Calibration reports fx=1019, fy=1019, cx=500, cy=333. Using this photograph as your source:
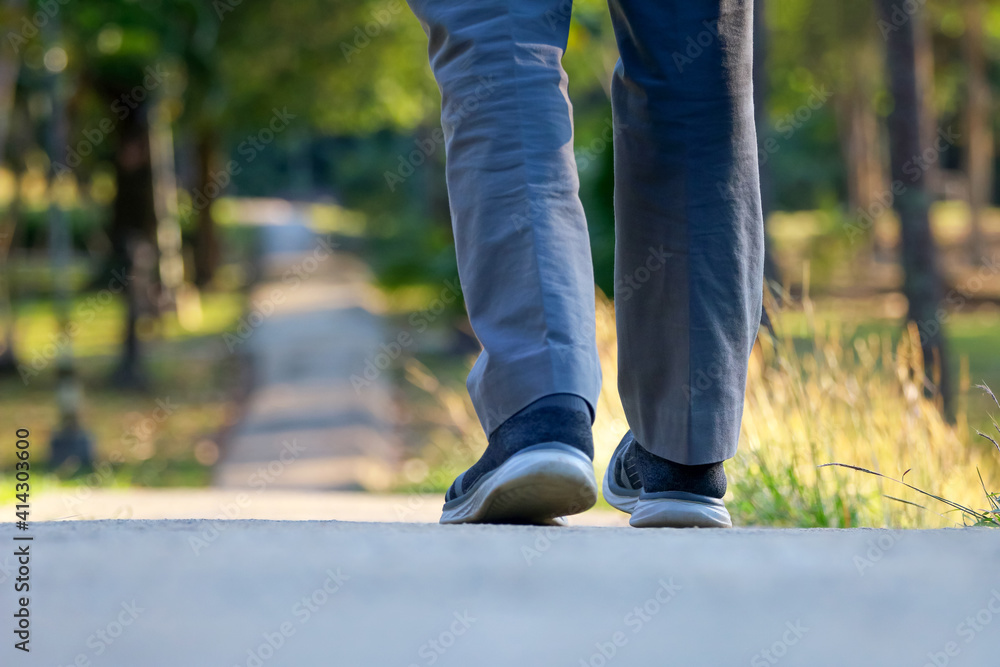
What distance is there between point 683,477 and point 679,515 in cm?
7

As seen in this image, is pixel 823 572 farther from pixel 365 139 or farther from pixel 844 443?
pixel 365 139

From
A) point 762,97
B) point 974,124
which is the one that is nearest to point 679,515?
point 762,97

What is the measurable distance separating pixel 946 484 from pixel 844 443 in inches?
13.1

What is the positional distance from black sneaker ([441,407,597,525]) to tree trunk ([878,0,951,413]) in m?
5.72

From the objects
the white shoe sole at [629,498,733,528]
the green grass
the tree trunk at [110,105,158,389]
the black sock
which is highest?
the black sock

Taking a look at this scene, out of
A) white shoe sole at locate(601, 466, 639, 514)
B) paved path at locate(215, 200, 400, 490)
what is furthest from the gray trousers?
paved path at locate(215, 200, 400, 490)

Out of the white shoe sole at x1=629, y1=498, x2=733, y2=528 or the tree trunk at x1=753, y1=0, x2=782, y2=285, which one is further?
the tree trunk at x1=753, y1=0, x2=782, y2=285

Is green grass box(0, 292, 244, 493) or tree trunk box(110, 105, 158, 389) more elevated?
tree trunk box(110, 105, 158, 389)

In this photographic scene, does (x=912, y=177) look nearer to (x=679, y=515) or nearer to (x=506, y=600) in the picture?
(x=679, y=515)

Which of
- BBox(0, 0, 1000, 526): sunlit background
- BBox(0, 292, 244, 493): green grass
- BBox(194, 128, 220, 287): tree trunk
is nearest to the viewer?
BBox(0, 0, 1000, 526): sunlit background

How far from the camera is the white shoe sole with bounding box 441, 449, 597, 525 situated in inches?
56.5

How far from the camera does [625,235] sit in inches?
64.5

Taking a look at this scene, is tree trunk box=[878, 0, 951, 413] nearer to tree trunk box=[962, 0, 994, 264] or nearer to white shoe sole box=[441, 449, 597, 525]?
white shoe sole box=[441, 449, 597, 525]

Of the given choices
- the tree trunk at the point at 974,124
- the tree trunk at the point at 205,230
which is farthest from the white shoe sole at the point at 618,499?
the tree trunk at the point at 205,230
